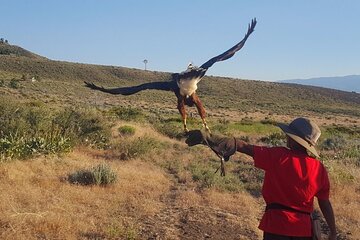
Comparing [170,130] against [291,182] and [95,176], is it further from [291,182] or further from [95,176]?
[291,182]

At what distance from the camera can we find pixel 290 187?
4.03 m

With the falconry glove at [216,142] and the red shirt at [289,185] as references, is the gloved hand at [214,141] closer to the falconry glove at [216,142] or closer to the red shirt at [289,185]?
the falconry glove at [216,142]

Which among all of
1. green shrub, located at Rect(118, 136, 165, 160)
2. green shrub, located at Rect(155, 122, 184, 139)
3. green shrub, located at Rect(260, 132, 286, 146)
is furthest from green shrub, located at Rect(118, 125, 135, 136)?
green shrub, located at Rect(260, 132, 286, 146)

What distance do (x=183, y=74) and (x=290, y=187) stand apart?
1.79 metres

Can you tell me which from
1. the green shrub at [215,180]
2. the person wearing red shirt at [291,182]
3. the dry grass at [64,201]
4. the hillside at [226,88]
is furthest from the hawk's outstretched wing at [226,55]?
the hillside at [226,88]

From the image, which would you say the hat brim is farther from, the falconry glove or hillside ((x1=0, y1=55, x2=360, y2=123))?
hillside ((x1=0, y1=55, x2=360, y2=123))

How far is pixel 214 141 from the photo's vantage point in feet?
10.6

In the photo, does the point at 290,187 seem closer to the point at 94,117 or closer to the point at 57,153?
the point at 57,153

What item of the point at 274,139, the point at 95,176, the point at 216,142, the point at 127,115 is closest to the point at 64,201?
the point at 95,176

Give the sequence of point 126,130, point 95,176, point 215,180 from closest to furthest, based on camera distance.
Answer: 1. point 95,176
2. point 215,180
3. point 126,130

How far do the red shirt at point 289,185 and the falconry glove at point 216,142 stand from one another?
69 cm

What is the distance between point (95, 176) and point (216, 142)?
24.8ft

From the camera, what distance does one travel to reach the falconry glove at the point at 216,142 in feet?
9.84

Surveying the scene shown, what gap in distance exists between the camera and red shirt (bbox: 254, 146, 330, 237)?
4.00m
